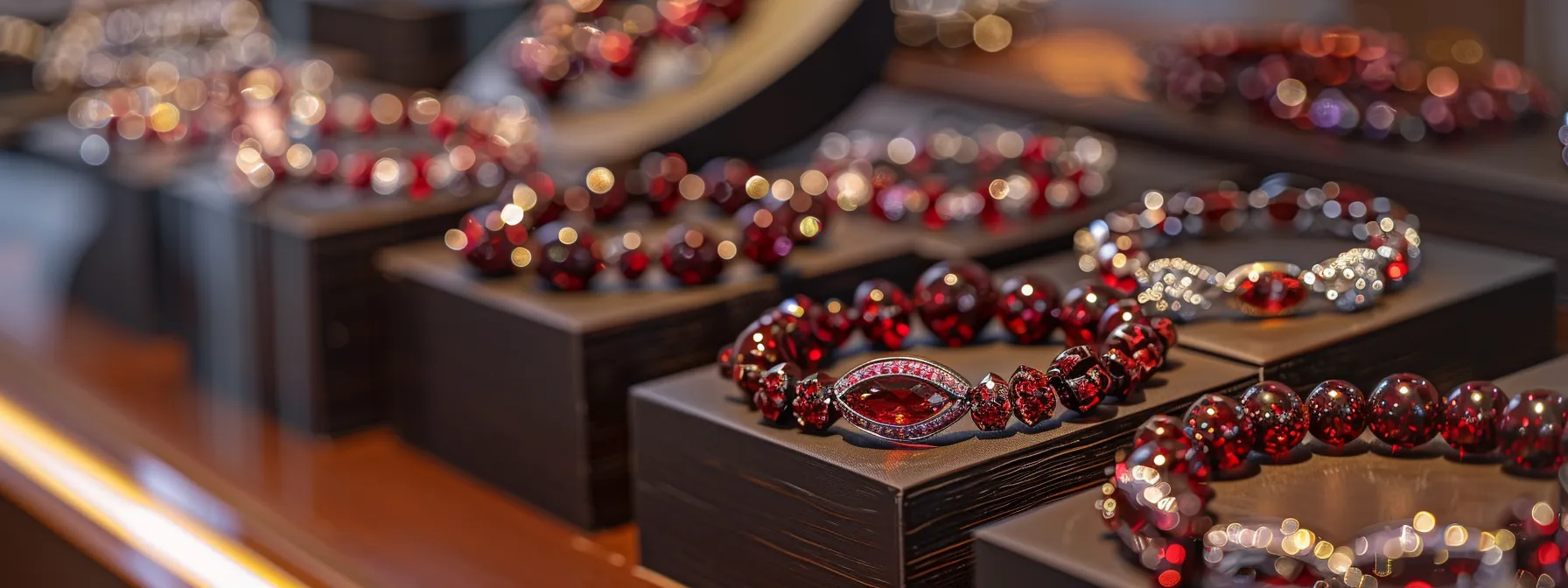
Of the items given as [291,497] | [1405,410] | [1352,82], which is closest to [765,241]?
[291,497]

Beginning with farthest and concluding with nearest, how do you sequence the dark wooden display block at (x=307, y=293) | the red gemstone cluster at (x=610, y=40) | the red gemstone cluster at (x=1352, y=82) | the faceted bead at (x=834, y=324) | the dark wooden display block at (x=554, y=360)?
the red gemstone cluster at (x=610, y=40), the red gemstone cluster at (x=1352, y=82), the dark wooden display block at (x=307, y=293), the dark wooden display block at (x=554, y=360), the faceted bead at (x=834, y=324)

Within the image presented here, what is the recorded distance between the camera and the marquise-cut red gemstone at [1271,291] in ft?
3.38

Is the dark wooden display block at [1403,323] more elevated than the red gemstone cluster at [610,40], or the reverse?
the red gemstone cluster at [610,40]

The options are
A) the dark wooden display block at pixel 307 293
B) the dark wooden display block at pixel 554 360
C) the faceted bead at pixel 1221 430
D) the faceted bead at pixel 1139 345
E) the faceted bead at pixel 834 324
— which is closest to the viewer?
the faceted bead at pixel 1221 430

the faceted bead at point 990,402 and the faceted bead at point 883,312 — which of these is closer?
the faceted bead at point 990,402

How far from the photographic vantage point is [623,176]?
1.40 metres

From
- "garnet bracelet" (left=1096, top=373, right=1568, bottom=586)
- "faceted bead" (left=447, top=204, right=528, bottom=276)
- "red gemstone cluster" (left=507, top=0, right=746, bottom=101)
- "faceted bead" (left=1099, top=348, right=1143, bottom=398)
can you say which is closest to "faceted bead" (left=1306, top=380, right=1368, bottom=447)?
"garnet bracelet" (left=1096, top=373, right=1568, bottom=586)

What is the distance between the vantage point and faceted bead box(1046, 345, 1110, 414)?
0.88 meters

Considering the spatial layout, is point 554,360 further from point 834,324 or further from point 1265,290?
point 1265,290

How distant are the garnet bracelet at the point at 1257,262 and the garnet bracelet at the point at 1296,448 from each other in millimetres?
212

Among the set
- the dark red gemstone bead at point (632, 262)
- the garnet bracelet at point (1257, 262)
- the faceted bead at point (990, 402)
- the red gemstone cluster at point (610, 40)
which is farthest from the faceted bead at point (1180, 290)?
the red gemstone cluster at point (610, 40)

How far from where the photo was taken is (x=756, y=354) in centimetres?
94

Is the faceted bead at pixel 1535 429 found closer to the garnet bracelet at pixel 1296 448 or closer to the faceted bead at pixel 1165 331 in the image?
the garnet bracelet at pixel 1296 448

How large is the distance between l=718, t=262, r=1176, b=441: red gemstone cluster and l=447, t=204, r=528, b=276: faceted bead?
0.28 meters
